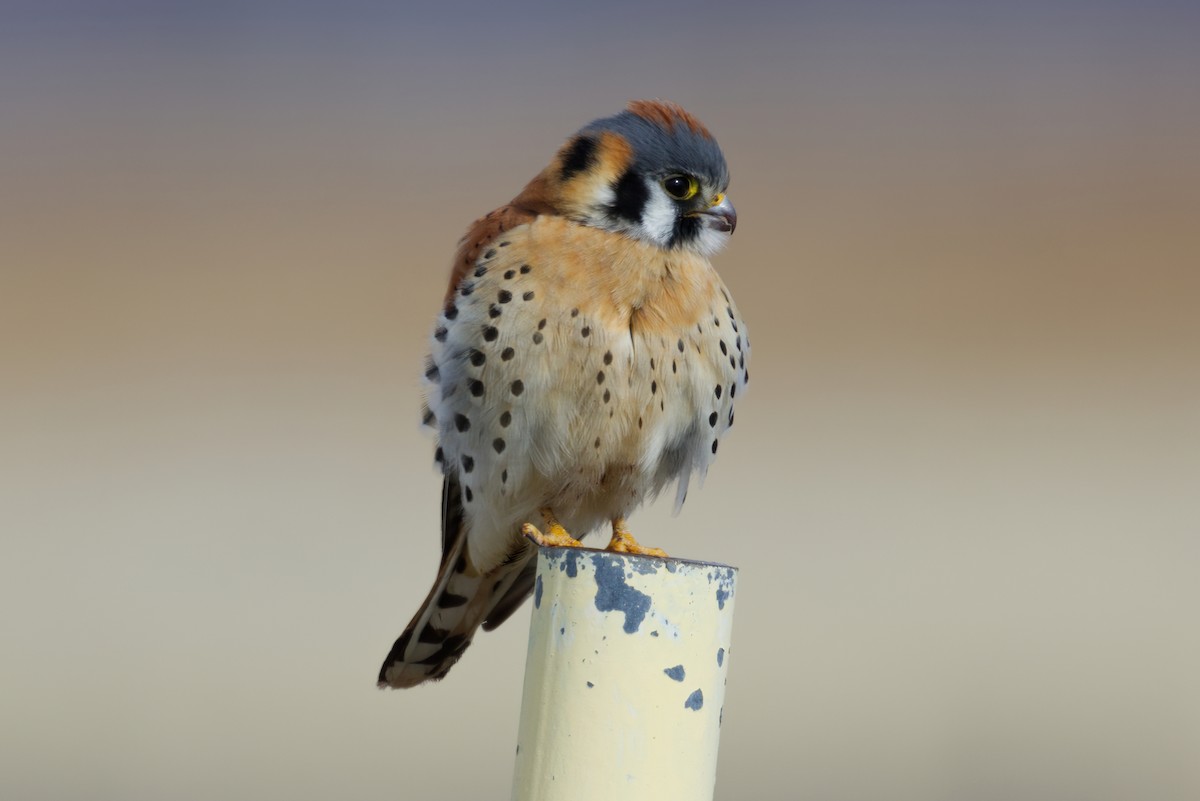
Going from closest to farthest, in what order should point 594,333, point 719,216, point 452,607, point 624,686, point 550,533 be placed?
point 624,686
point 594,333
point 719,216
point 550,533
point 452,607

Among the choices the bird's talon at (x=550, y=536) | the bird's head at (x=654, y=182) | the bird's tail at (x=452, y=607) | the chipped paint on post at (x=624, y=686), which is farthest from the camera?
the bird's tail at (x=452, y=607)

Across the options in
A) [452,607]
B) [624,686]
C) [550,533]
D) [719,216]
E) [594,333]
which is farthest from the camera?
[452,607]

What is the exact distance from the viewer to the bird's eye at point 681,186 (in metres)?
2.22

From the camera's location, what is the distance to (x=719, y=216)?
2.23m

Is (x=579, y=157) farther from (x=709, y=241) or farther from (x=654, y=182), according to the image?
(x=709, y=241)

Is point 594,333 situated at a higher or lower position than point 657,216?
lower

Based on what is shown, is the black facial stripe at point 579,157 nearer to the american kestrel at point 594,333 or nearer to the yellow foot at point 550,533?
the american kestrel at point 594,333

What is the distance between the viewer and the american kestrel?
2.15m

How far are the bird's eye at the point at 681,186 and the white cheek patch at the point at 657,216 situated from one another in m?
0.01

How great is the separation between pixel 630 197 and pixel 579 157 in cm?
13

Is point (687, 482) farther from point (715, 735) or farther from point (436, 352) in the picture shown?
point (715, 735)

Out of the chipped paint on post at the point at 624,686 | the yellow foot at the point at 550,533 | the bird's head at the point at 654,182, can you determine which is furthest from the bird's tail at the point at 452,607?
the chipped paint on post at the point at 624,686

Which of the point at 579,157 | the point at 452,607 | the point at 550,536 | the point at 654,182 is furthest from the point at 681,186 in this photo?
the point at 452,607

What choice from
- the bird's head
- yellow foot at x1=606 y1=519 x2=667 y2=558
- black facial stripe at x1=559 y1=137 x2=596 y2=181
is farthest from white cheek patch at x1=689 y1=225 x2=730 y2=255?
yellow foot at x1=606 y1=519 x2=667 y2=558
